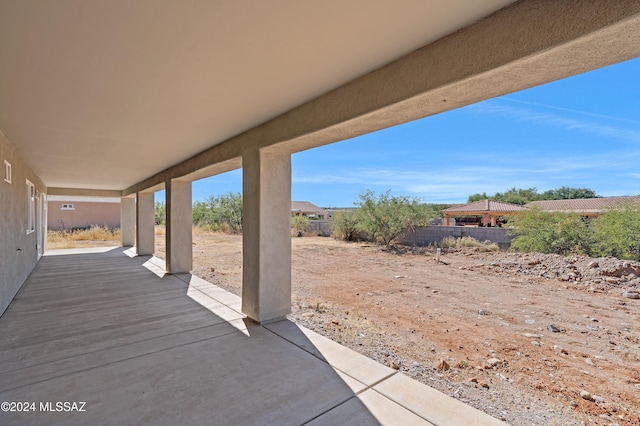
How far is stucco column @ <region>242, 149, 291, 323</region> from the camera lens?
3707mm

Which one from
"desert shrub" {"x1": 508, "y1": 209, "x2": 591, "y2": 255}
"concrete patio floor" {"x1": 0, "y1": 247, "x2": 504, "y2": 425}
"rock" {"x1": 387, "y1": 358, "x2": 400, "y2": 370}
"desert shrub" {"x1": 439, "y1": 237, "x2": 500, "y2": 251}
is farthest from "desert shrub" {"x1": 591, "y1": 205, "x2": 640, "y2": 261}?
"concrete patio floor" {"x1": 0, "y1": 247, "x2": 504, "y2": 425}

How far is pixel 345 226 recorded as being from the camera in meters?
17.1

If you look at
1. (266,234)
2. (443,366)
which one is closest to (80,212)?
(266,234)

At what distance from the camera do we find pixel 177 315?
402cm

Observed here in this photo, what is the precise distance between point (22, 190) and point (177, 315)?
14.3ft

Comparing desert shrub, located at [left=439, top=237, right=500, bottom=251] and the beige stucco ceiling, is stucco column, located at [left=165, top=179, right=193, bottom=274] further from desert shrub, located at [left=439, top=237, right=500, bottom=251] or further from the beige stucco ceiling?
desert shrub, located at [left=439, top=237, right=500, bottom=251]

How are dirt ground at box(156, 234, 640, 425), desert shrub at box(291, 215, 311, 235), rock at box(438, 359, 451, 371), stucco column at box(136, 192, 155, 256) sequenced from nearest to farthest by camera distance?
dirt ground at box(156, 234, 640, 425) → rock at box(438, 359, 451, 371) → stucco column at box(136, 192, 155, 256) → desert shrub at box(291, 215, 311, 235)

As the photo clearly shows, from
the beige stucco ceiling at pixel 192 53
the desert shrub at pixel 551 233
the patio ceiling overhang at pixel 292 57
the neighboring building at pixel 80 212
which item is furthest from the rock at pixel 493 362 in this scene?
the neighboring building at pixel 80 212

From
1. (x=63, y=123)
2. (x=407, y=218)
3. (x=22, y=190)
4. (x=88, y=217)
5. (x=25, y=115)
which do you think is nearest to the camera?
(x=25, y=115)

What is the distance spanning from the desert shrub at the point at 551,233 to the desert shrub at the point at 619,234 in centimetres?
36

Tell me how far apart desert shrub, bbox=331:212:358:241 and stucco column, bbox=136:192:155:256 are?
32.9 ft

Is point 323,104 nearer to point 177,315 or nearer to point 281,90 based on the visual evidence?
point 281,90

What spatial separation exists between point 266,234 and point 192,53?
2.20m

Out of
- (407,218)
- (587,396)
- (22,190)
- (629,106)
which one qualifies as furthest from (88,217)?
(629,106)
